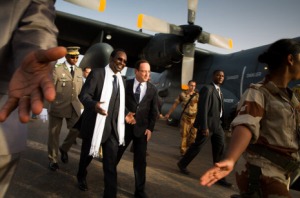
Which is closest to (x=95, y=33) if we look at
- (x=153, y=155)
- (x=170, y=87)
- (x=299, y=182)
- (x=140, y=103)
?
(x=170, y=87)

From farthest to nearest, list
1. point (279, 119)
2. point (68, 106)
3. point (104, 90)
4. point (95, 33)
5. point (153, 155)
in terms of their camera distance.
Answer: point (95, 33) → point (153, 155) → point (68, 106) → point (104, 90) → point (279, 119)

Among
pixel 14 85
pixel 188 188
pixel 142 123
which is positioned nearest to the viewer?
pixel 14 85

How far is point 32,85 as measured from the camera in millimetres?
867

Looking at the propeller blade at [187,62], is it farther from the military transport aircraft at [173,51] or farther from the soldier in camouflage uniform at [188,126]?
the soldier in camouflage uniform at [188,126]

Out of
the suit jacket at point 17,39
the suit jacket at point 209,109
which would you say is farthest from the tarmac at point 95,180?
the suit jacket at point 17,39

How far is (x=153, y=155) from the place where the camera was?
624 cm

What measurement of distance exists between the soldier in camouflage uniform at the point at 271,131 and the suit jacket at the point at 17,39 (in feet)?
3.65

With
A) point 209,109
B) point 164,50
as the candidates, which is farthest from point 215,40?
point 209,109

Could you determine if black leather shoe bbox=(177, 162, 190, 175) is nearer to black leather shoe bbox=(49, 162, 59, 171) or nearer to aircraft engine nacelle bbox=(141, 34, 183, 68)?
black leather shoe bbox=(49, 162, 59, 171)

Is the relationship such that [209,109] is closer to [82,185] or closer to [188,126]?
[188,126]

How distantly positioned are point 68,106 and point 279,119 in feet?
12.2

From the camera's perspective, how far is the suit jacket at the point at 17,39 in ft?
3.39

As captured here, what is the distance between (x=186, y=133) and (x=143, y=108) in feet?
9.63

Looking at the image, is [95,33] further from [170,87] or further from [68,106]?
[68,106]
